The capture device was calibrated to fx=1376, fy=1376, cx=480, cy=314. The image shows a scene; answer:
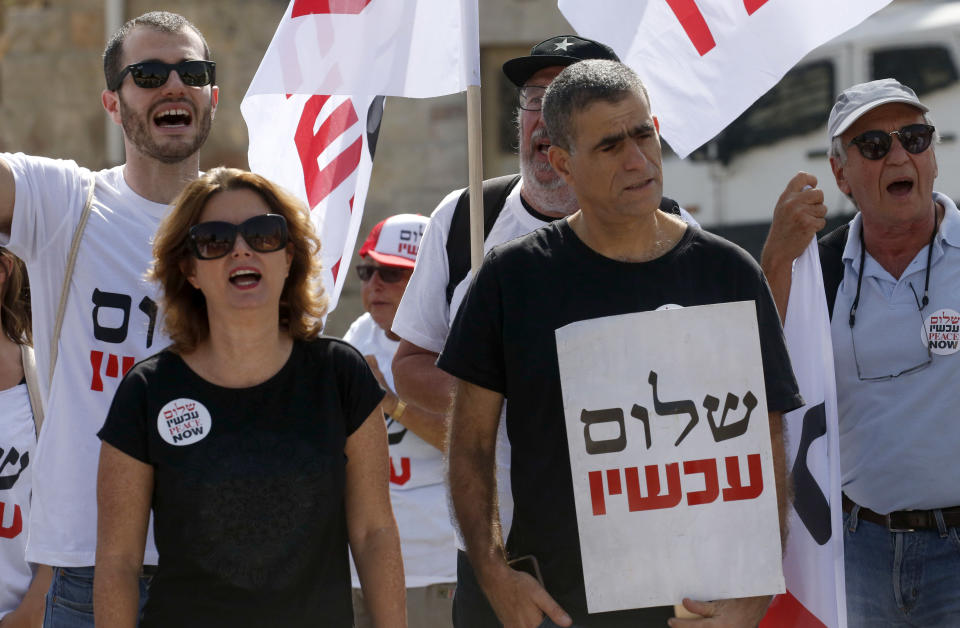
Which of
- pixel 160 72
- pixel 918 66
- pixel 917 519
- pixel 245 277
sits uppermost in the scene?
pixel 918 66

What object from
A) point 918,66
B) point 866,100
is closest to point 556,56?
point 866,100

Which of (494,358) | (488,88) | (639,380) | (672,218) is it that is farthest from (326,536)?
(488,88)

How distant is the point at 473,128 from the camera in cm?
362

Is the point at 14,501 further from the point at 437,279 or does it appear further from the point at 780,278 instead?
the point at 780,278

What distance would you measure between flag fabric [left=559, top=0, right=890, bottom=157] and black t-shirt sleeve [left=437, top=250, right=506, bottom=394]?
100 centimetres

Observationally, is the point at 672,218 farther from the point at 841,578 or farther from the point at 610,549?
the point at 841,578

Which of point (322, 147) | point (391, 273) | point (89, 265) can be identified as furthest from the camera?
point (391, 273)

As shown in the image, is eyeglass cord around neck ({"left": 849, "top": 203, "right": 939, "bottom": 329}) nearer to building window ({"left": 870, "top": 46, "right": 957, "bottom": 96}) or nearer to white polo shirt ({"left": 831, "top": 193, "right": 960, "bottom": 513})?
white polo shirt ({"left": 831, "top": 193, "right": 960, "bottom": 513})

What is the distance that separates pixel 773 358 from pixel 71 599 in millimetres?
1733

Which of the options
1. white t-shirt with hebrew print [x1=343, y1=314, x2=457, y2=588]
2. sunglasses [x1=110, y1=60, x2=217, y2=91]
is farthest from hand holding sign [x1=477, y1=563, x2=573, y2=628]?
white t-shirt with hebrew print [x1=343, y1=314, x2=457, y2=588]

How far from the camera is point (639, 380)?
2912 millimetres

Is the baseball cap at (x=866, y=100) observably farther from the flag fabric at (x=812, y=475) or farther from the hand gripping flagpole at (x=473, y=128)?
the hand gripping flagpole at (x=473, y=128)

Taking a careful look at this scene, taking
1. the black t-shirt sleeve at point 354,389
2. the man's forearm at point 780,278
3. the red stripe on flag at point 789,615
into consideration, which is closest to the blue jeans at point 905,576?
the red stripe on flag at point 789,615

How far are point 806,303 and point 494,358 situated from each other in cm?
101
